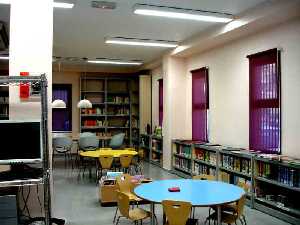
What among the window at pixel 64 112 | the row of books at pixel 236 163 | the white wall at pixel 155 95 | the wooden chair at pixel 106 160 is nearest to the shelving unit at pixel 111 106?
the window at pixel 64 112

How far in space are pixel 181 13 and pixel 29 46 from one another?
2865 mm

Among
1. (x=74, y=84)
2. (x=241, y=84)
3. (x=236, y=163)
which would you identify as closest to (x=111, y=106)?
(x=74, y=84)

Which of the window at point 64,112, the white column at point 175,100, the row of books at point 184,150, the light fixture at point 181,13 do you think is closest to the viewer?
the light fixture at point 181,13

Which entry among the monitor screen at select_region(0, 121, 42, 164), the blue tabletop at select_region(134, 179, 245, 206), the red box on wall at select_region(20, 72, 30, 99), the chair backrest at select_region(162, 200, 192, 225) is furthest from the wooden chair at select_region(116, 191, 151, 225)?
the red box on wall at select_region(20, 72, 30, 99)

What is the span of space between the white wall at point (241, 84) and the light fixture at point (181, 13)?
3.00ft

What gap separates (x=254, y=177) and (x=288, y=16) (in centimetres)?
282

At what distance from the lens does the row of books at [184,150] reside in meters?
8.71

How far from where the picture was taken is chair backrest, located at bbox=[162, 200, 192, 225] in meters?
3.67

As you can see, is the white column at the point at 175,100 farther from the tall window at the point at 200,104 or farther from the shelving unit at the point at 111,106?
the shelving unit at the point at 111,106

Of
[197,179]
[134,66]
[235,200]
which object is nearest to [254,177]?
[197,179]

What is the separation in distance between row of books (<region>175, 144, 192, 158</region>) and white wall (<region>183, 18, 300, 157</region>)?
603 mm

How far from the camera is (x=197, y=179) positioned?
5.20 m

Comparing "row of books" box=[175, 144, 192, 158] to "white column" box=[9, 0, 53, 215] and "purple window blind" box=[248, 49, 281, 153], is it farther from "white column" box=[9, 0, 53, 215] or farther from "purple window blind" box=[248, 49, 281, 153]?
"white column" box=[9, 0, 53, 215]

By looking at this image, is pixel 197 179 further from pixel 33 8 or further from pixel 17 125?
pixel 33 8
